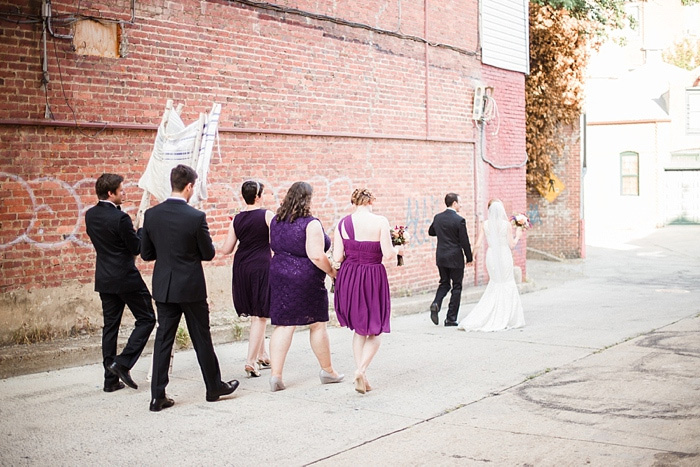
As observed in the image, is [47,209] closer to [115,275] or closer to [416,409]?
[115,275]

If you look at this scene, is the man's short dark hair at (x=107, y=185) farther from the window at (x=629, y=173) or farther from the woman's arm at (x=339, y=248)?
the window at (x=629, y=173)

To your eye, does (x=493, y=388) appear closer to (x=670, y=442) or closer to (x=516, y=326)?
(x=670, y=442)

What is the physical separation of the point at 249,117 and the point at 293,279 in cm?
429

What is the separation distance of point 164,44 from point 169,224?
160 inches

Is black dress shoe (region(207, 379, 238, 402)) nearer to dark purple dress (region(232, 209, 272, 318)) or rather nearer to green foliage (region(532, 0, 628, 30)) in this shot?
dark purple dress (region(232, 209, 272, 318))

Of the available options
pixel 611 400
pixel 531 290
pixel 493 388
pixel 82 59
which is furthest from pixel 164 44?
pixel 531 290

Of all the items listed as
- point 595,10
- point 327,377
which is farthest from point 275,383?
point 595,10

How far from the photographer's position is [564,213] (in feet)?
74.2

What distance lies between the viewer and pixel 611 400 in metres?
7.15

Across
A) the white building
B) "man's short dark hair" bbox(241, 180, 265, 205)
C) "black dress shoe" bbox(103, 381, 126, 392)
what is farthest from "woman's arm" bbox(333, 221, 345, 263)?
the white building

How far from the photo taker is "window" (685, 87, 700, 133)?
35.4 meters

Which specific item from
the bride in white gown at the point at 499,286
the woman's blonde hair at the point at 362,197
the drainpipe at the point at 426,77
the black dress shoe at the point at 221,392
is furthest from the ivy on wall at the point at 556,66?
the black dress shoe at the point at 221,392

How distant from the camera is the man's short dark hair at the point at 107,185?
7.36 m

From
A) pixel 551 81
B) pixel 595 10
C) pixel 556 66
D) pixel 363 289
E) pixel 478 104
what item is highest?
pixel 595 10
